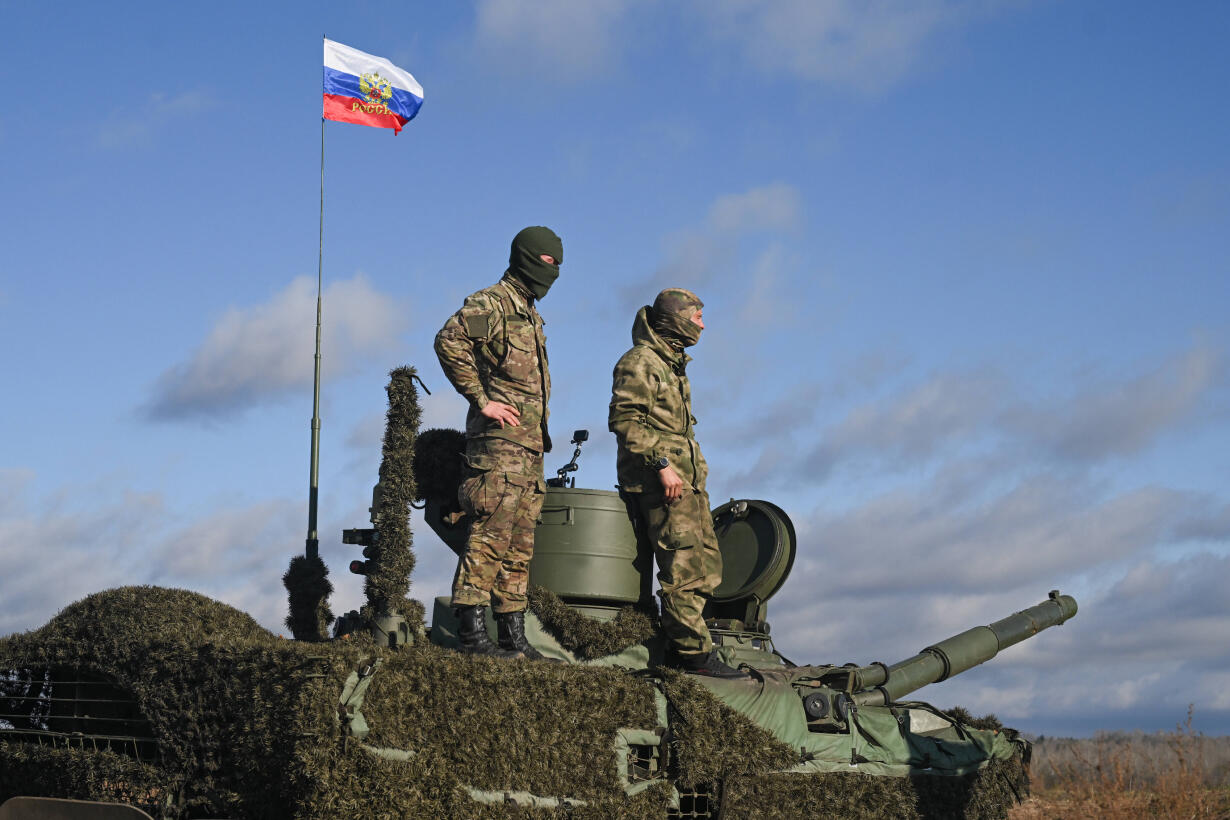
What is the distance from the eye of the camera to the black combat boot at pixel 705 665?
28.8 feet

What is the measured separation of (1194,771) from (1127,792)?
981 millimetres

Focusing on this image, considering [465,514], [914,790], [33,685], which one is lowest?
[914,790]

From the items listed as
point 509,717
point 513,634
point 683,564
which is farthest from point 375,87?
point 509,717

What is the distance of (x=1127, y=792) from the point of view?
11.6m

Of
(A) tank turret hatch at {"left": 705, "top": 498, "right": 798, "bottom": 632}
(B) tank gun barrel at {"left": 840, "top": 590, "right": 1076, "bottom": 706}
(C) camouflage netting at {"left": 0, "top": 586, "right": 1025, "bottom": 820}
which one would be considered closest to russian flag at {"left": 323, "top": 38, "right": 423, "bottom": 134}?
(A) tank turret hatch at {"left": 705, "top": 498, "right": 798, "bottom": 632}

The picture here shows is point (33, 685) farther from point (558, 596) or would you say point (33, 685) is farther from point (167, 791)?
point (558, 596)

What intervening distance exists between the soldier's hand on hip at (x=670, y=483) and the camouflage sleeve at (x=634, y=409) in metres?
0.12

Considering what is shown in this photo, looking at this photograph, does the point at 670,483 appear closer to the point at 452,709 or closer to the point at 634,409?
the point at 634,409

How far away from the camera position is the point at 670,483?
8938 millimetres

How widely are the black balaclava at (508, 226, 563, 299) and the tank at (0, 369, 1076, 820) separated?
3.51 ft

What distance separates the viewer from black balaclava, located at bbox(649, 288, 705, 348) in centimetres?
954

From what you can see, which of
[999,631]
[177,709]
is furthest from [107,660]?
[999,631]

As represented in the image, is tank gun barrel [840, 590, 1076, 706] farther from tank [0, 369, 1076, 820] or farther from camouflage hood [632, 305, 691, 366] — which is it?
camouflage hood [632, 305, 691, 366]

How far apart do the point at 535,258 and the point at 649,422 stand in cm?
134
